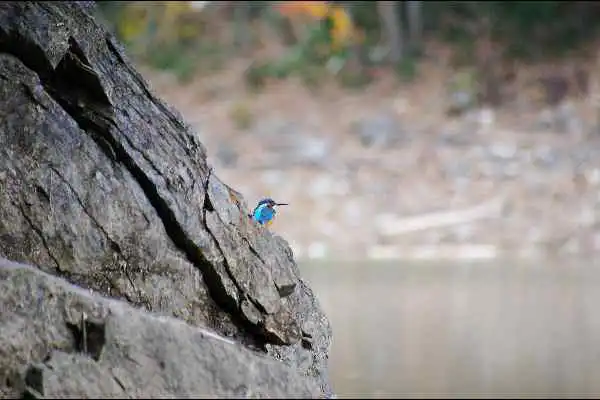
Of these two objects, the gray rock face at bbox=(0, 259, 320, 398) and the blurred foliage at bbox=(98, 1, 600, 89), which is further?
the blurred foliage at bbox=(98, 1, 600, 89)

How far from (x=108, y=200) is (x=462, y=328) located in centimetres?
774

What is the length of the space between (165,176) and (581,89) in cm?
1623

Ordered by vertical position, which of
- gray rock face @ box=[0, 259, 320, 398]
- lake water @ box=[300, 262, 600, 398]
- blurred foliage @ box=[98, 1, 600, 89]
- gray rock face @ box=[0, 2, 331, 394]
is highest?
blurred foliage @ box=[98, 1, 600, 89]

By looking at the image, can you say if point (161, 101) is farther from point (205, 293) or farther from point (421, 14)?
point (421, 14)

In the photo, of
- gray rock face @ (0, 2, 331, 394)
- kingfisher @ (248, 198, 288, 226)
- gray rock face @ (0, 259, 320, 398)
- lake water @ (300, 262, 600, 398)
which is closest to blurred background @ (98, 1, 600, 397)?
lake water @ (300, 262, 600, 398)

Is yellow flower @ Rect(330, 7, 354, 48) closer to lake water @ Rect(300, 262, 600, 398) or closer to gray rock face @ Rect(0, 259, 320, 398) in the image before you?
lake water @ Rect(300, 262, 600, 398)

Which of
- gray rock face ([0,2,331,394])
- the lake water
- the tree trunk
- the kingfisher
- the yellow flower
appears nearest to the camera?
gray rock face ([0,2,331,394])

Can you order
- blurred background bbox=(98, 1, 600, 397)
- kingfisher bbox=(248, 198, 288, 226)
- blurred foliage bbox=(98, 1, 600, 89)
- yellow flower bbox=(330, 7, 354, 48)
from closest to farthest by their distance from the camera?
kingfisher bbox=(248, 198, 288, 226)
blurred background bbox=(98, 1, 600, 397)
blurred foliage bbox=(98, 1, 600, 89)
yellow flower bbox=(330, 7, 354, 48)

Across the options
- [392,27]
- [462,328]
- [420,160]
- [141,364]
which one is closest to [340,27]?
[392,27]

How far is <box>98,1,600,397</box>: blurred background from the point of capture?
10852 millimetres

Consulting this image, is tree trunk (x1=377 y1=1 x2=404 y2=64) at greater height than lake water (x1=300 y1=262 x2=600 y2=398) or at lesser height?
greater

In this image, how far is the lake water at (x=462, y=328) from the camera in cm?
949

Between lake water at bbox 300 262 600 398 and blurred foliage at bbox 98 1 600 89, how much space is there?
4.09 meters

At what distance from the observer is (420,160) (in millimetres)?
18094
